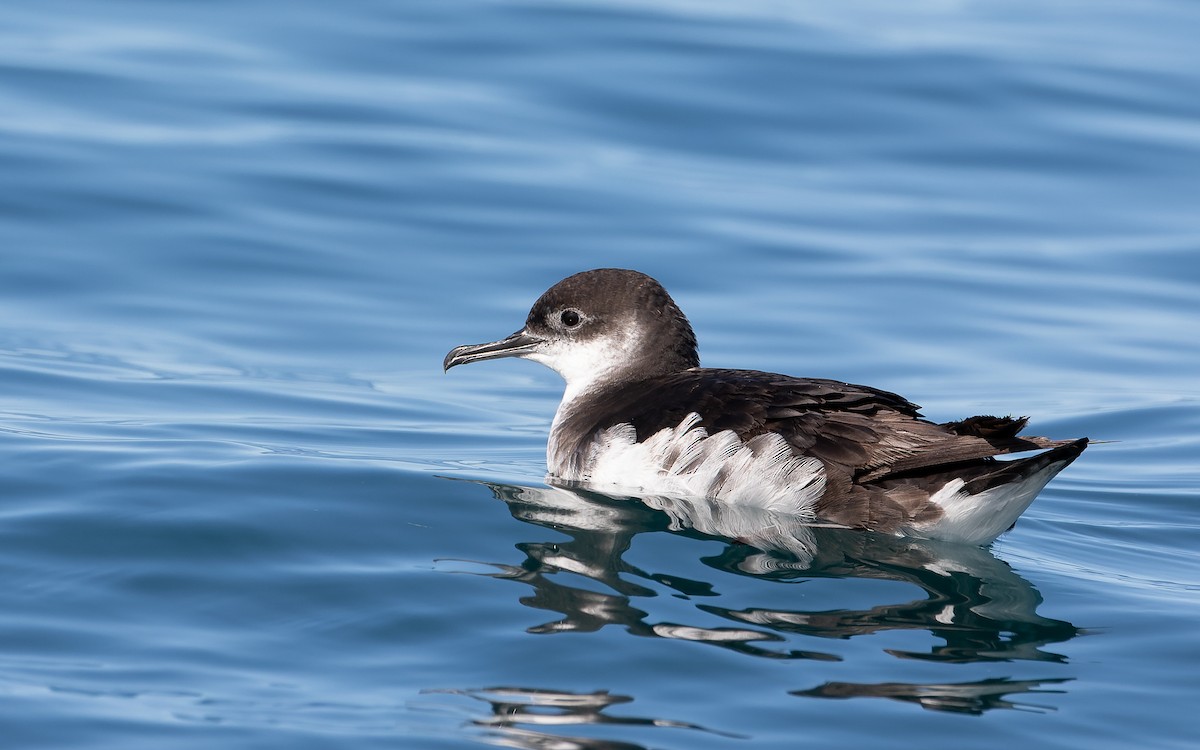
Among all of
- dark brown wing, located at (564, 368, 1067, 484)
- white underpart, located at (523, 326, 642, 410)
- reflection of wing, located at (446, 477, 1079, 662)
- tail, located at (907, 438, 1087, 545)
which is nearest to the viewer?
reflection of wing, located at (446, 477, 1079, 662)

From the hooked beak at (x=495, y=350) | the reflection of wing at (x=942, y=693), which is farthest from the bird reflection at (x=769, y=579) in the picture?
the hooked beak at (x=495, y=350)

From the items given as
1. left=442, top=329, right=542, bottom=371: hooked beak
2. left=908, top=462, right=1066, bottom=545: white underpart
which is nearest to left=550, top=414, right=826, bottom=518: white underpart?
left=908, top=462, right=1066, bottom=545: white underpart

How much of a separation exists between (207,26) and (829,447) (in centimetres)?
1130

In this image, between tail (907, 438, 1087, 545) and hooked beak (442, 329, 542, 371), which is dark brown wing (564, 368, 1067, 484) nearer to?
tail (907, 438, 1087, 545)

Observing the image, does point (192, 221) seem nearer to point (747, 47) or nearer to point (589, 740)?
point (747, 47)

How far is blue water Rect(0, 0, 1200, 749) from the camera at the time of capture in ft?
16.9

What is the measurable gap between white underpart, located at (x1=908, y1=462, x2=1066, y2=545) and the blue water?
0.11 metres

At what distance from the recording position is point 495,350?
28.9 feet

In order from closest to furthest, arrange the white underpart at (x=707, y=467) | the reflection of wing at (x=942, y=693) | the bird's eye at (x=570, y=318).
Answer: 1. the reflection of wing at (x=942, y=693)
2. the white underpart at (x=707, y=467)
3. the bird's eye at (x=570, y=318)

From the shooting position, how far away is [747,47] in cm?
1598

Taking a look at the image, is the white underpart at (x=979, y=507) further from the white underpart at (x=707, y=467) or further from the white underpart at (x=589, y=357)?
the white underpart at (x=589, y=357)

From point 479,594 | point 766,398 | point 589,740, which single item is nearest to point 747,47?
point 766,398

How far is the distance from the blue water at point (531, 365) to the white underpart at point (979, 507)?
0.35ft

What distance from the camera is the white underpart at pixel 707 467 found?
22.7 feet
